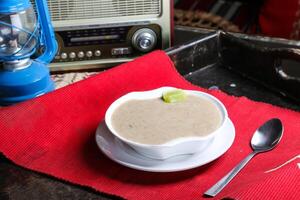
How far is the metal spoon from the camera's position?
0.62m

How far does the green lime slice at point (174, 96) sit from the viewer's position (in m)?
0.69

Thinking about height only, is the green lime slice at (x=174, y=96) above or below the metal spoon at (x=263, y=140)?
above

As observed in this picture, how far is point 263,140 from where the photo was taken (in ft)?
2.27

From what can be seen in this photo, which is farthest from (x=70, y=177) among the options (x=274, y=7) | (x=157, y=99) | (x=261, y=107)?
(x=274, y=7)

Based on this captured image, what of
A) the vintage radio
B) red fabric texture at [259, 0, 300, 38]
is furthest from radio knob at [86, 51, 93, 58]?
red fabric texture at [259, 0, 300, 38]

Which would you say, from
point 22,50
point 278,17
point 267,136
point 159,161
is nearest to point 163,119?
point 159,161

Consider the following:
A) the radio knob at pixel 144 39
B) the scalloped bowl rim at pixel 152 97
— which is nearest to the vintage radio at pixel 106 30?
the radio knob at pixel 144 39

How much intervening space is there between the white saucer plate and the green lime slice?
0.25ft

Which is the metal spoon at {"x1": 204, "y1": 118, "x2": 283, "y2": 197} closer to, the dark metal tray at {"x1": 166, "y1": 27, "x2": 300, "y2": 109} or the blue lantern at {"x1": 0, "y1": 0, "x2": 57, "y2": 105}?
the dark metal tray at {"x1": 166, "y1": 27, "x2": 300, "y2": 109}

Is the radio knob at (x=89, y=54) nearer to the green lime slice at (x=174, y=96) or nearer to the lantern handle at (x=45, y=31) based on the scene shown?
the lantern handle at (x=45, y=31)

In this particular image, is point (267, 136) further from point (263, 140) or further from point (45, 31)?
point (45, 31)

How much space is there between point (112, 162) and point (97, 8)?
388 millimetres

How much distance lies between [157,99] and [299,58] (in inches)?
10.7

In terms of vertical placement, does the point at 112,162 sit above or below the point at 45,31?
below
